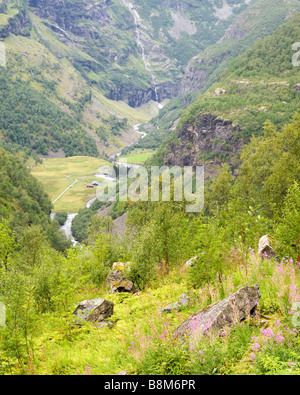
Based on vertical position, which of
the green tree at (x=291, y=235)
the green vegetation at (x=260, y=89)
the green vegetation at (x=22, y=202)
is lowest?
the green vegetation at (x=22, y=202)

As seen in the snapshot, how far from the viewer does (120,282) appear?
17.5 metres

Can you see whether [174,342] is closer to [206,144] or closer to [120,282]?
[120,282]

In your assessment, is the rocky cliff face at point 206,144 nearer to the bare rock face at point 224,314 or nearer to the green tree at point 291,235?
the green tree at point 291,235

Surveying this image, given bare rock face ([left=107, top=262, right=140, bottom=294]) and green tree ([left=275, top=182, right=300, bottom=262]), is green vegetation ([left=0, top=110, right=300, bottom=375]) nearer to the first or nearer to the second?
green tree ([left=275, top=182, right=300, bottom=262])

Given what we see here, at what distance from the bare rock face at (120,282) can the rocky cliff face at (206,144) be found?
346 feet

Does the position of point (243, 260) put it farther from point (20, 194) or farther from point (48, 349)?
point (20, 194)

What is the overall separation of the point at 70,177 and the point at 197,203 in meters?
169

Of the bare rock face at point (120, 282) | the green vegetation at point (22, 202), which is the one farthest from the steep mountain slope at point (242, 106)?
the bare rock face at point (120, 282)

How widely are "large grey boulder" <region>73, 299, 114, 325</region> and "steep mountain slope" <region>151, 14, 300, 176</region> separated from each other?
105 m

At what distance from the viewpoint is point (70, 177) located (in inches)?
7869

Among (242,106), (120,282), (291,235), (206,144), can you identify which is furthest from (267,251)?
(242,106)

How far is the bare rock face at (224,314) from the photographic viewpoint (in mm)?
7148
